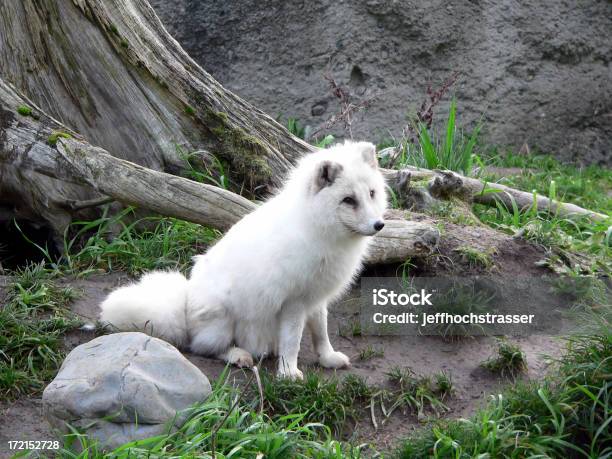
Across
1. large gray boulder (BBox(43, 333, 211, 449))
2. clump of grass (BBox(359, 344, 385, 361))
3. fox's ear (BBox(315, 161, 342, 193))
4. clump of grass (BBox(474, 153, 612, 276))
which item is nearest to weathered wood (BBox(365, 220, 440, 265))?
clump of grass (BBox(359, 344, 385, 361))

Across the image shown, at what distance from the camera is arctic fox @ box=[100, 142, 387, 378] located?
4.56 metres

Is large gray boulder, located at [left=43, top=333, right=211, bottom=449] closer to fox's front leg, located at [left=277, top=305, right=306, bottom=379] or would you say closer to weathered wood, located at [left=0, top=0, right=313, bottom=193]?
fox's front leg, located at [left=277, top=305, right=306, bottom=379]

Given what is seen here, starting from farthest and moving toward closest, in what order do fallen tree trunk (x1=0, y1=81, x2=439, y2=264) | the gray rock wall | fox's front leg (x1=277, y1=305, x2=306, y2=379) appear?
1. the gray rock wall
2. fallen tree trunk (x1=0, y1=81, x2=439, y2=264)
3. fox's front leg (x1=277, y1=305, x2=306, y2=379)

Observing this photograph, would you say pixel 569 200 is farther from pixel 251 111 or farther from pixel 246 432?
pixel 246 432

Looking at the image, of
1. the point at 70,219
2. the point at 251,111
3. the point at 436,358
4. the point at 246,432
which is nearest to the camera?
the point at 246,432

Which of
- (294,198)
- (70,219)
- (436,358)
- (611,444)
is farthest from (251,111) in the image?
(611,444)

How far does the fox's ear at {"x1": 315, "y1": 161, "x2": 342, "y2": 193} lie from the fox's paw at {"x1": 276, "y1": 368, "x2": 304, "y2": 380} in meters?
1.02

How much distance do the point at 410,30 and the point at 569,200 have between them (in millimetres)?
2697

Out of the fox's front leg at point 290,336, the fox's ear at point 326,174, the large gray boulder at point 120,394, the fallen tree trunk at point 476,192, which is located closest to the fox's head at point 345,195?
the fox's ear at point 326,174

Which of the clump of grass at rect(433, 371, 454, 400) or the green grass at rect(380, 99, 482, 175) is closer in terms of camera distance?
the clump of grass at rect(433, 371, 454, 400)

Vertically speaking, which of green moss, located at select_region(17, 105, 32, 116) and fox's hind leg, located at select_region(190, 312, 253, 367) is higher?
green moss, located at select_region(17, 105, 32, 116)

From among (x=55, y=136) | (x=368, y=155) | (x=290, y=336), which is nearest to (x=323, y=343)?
(x=290, y=336)

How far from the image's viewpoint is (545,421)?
407 cm

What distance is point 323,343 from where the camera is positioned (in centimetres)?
495
